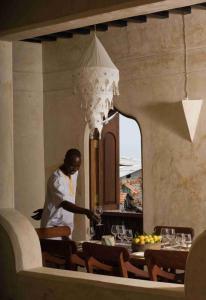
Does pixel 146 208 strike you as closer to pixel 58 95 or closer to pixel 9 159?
pixel 58 95

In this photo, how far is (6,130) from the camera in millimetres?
5914

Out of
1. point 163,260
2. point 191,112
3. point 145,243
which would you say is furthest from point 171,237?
point 191,112

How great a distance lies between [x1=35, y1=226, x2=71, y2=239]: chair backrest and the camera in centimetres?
659

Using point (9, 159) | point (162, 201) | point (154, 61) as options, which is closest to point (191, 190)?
point (162, 201)

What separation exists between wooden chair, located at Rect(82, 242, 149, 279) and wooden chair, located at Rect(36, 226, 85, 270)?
17 cm

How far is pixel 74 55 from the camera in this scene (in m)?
9.83

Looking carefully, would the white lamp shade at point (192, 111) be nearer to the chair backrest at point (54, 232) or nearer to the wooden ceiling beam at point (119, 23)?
the wooden ceiling beam at point (119, 23)

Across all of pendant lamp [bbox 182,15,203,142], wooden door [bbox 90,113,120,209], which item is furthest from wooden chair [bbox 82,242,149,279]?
wooden door [bbox 90,113,120,209]

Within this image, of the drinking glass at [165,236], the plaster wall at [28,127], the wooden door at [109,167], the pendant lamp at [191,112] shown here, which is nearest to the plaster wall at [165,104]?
the pendant lamp at [191,112]

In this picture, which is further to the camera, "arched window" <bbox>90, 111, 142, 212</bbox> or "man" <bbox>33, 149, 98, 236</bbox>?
"arched window" <bbox>90, 111, 142, 212</bbox>

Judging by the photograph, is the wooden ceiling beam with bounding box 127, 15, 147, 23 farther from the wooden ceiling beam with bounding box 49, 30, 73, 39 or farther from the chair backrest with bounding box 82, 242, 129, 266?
the chair backrest with bounding box 82, 242, 129, 266

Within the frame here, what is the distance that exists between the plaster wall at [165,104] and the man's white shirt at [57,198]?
1670mm

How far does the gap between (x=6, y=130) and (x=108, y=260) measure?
58.2 inches

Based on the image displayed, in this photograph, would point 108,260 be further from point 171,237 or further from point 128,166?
point 128,166
